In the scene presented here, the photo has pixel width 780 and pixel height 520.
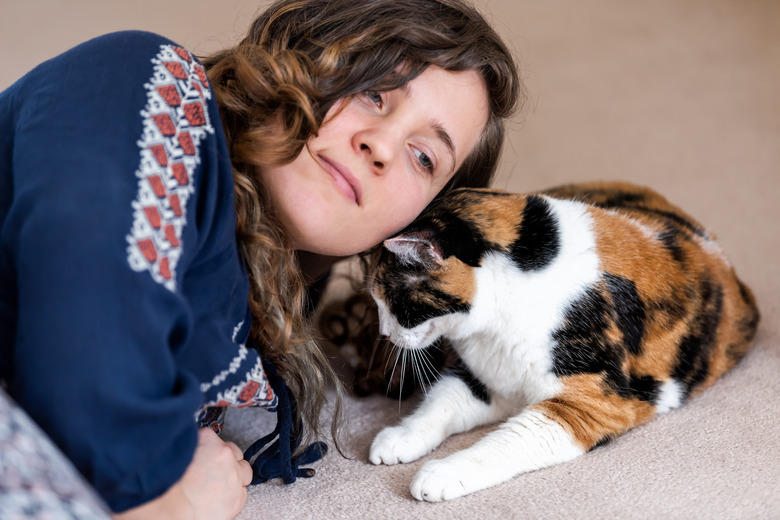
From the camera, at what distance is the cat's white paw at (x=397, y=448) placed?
1039mm

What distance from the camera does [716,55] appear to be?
99.7 inches

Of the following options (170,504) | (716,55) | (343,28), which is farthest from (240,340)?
(716,55)

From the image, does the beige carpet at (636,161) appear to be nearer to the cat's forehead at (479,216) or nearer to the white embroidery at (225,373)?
the white embroidery at (225,373)

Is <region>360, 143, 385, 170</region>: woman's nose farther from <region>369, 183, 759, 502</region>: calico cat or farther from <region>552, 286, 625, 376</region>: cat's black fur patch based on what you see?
<region>552, 286, 625, 376</region>: cat's black fur patch

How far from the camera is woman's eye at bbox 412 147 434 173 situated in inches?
41.7

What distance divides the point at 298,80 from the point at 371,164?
150 mm

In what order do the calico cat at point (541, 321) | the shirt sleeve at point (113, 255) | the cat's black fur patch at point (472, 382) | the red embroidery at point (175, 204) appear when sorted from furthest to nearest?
1. the cat's black fur patch at point (472, 382)
2. the calico cat at point (541, 321)
3. the red embroidery at point (175, 204)
4. the shirt sleeve at point (113, 255)

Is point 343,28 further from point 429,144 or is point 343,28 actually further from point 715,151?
point 715,151

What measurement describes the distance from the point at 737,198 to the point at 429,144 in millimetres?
1278

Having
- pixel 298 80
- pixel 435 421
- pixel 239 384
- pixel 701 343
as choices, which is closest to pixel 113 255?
pixel 239 384

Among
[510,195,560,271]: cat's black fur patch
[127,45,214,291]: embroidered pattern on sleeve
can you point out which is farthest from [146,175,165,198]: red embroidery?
[510,195,560,271]: cat's black fur patch

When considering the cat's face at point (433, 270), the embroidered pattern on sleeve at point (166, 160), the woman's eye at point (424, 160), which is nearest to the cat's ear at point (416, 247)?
the cat's face at point (433, 270)

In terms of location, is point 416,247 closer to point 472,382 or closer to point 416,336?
point 416,336

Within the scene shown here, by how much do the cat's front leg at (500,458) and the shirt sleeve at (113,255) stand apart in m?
0.34
